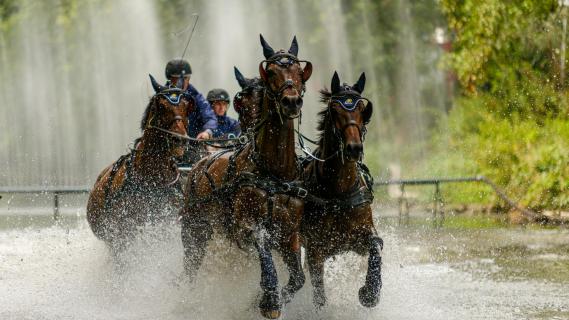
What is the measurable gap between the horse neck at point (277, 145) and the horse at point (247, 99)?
3.30 feet

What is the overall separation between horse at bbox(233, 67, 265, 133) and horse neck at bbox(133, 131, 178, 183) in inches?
33.7

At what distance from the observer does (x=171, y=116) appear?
405 inches

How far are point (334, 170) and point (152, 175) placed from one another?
225 centimetres

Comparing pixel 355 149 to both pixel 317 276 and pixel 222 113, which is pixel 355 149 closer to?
pixel 317 276

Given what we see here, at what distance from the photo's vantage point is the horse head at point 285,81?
8227 millimetres

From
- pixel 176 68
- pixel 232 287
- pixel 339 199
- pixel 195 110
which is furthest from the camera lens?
pixel 176 68

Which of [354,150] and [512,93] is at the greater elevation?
[354,150]

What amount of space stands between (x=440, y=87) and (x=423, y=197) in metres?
12.8

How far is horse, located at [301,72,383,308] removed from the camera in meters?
8.88

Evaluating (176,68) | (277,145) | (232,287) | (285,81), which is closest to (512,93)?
(176,68)

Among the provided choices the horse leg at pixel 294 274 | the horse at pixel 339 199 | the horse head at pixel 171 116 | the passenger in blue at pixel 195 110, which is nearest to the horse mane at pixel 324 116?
the horse at pixel 339 199

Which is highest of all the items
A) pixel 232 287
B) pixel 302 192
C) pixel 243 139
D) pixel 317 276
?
pixel 243 139

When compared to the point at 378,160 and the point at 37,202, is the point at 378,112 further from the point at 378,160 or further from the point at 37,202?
the point at 37,202

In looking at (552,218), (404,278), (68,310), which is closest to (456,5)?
(552,218)
